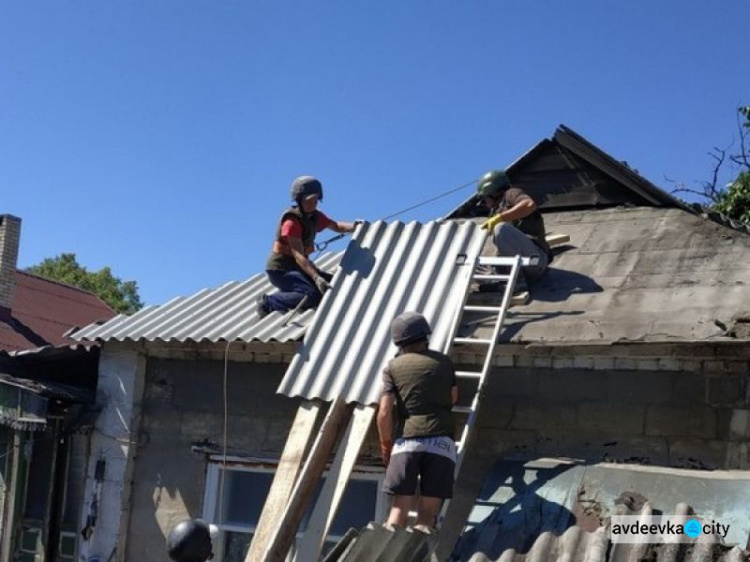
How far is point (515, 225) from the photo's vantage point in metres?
7.43

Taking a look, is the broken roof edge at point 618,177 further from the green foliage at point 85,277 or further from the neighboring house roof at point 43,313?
the green foliage at point 85,277

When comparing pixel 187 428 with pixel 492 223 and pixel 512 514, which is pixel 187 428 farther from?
pixel 512 514

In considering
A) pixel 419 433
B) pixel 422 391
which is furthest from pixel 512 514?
pixel 422 391

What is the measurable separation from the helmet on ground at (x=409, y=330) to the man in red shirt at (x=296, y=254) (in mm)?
1912

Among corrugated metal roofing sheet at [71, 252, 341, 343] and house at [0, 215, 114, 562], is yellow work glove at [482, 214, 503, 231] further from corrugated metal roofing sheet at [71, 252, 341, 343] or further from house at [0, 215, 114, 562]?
house at [0, 215, 114, 562]

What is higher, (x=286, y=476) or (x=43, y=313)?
(x=43, y=313)

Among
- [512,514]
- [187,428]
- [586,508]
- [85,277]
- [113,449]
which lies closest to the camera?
[586,508]

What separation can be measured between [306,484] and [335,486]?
0.84 ft

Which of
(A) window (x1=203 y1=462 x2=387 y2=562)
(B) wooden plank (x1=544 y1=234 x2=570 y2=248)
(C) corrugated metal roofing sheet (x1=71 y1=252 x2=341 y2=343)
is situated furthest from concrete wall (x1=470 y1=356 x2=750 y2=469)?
(B) wooden plank (x1=544 y1=234 x2=570 y2=248)

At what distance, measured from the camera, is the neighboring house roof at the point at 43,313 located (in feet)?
44.3

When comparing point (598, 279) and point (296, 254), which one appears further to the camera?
point (296, 254)

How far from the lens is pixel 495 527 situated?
5453mm

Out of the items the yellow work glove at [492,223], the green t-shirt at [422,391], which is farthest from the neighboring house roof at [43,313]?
the green t-shirt at [422,391]

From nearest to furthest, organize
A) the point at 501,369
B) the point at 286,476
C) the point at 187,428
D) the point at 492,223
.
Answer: the point at 286,476, the point at 501,369, the point at 492,223, the point at 187,428
